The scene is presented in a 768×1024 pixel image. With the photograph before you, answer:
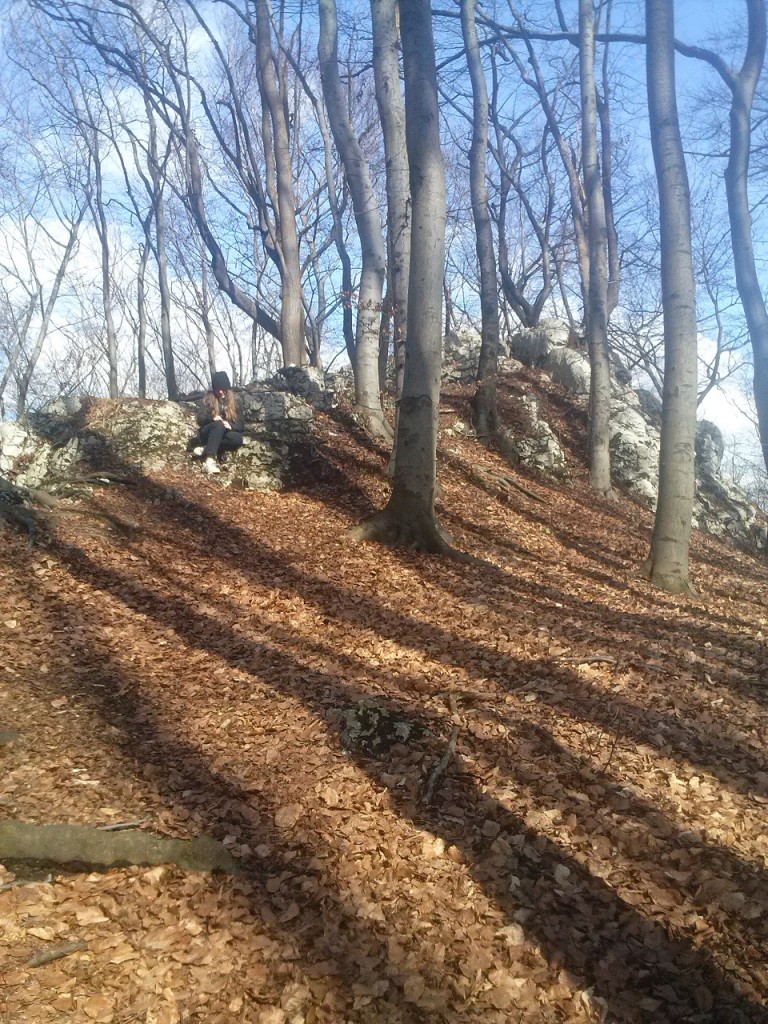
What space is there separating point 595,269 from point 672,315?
579cm

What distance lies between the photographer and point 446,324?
92.0 ft

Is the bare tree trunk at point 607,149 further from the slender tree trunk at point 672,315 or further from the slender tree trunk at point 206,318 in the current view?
the slender tree trunk at point 206,318

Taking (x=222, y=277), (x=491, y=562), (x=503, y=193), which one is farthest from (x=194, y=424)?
(x=503, y=193)

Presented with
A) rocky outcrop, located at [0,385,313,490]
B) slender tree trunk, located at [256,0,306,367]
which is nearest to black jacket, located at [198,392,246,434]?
rocky outcrop, located at [0,385,313,490]

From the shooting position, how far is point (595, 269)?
13086 mm

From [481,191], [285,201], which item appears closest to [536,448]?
[481,191]

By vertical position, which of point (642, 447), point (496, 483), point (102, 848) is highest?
point (642, 447)

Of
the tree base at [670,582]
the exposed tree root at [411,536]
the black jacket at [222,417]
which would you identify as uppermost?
the black jacket at [222,417]

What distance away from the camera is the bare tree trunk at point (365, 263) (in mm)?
11633

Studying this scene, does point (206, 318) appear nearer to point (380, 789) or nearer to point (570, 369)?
point (570, 369)

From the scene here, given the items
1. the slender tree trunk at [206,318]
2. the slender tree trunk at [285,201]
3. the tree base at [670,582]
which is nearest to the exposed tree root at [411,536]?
the tree base at [670,582]

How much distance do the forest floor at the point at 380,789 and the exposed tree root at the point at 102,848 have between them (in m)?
0.07

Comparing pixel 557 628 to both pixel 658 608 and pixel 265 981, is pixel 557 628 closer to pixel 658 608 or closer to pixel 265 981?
pixel 658 608

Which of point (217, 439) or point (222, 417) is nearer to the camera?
point (217, 439)
